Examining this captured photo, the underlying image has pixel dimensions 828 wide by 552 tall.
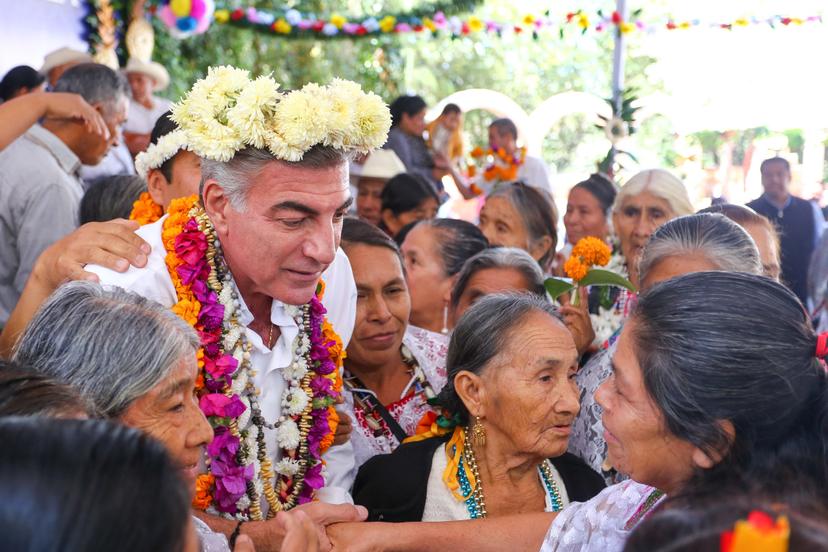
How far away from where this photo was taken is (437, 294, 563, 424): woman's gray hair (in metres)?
3.10

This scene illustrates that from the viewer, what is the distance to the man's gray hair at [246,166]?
109 inches

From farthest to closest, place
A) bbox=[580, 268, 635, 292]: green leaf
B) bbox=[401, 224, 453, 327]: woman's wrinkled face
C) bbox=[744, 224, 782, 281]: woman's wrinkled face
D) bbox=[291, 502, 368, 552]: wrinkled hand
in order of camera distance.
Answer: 1. bbox=[401, 224, 453, 327]: woman's wrinkled face
2. bbox=[744, 224, 782, 281]: woman's wrinkled face
3. bbox=[580, 268, 635, 292]: green leaf
4. bbox=[291, 502, 368, 552]: wrinkled hand

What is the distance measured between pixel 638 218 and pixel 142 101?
4.91 m

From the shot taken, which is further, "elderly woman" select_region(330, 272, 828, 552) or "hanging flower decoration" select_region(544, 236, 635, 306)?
"hanging flower decoration" select_region(544, 236, 635, 306)

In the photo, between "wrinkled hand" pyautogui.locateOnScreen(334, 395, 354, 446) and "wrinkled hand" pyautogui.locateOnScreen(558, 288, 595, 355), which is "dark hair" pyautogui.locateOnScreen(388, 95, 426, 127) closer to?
"wrinkled hand" pyautogui.locateOnScreen(558, 288, 595, 355)

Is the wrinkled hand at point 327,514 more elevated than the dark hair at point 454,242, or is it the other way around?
the dark hair at point 454,242

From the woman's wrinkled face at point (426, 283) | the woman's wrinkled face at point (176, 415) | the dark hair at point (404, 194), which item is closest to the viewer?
the woman's wrinkled face at point (176, 415)

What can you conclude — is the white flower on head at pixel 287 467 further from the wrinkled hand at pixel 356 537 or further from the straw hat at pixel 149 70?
the straw hat at pixel 149 70

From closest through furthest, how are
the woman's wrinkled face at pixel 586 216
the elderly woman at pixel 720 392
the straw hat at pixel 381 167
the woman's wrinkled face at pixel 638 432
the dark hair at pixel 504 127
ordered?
the elderly woman at pixel 720 392
the woman's wrinkled face at pixel 638 432
the woman's wrinkled face at pixel 586 216
the straw hat at pixel 381 167
the dark hair at pixel 504 127

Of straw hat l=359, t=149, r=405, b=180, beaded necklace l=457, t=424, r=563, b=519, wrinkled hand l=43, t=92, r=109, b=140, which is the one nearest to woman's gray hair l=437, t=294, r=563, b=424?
beaded necklace l=457, t=424, r=563, b=519

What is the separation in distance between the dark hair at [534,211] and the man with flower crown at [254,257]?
2.86m

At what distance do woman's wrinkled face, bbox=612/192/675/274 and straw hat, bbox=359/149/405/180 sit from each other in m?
2.21

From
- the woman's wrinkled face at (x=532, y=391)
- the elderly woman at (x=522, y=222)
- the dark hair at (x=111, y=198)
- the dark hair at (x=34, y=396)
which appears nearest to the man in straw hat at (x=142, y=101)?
the dark hair at (x=111, y=198)

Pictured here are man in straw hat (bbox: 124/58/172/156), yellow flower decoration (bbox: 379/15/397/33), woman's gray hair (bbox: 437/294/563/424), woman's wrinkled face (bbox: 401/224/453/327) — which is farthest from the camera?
yellow flower decoration (bbox: 379/15/397/33)
